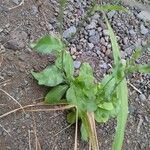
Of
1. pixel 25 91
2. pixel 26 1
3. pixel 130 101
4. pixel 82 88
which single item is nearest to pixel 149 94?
pixel 130 101

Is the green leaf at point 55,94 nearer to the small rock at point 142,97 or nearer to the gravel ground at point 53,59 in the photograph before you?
the gravel ground at point 53,59

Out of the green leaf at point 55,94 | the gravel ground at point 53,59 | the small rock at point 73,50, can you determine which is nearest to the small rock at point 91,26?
the gravel ground at point 53,59

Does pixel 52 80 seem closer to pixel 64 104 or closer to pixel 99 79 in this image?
pixel 64 104

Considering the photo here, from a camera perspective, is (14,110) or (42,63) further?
(42,63)

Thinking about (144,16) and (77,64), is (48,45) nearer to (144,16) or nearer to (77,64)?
(77,64)

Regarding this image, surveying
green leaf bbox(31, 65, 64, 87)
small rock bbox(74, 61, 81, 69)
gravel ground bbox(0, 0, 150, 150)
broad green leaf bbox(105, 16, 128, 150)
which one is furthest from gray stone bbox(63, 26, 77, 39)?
broad green leaf bbox(105, 16, 128, 150)

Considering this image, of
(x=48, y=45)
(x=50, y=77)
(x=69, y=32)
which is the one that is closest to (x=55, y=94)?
(x=50, y=77)

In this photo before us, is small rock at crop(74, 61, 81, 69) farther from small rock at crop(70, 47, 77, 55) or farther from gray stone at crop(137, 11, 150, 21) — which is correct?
gray stone at crop(137, 11, 150, 21)
